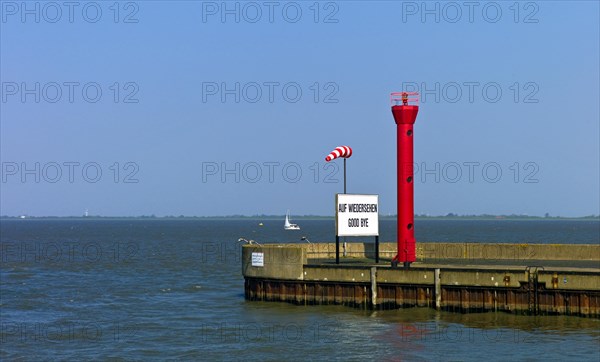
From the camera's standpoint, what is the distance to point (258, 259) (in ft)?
177

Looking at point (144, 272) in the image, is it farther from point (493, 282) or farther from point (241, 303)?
point (493, 282)

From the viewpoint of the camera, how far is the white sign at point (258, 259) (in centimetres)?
5356

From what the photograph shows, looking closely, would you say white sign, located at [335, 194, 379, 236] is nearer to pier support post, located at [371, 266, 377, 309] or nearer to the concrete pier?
the concrete pier

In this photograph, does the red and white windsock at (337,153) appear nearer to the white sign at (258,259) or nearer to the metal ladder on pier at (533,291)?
the white sign at (258,259)

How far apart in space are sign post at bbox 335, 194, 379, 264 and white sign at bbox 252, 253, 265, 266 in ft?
14.5

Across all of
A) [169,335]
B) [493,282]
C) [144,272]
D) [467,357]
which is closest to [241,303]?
[169,335]

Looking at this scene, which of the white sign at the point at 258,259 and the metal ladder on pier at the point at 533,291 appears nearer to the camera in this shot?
the metal ladder on pier at the point at 533,291

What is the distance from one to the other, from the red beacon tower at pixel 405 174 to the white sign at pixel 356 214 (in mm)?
3683

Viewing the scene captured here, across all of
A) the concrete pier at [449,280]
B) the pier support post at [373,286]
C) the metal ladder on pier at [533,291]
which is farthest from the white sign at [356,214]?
the metal ladder on pier at [533,291]

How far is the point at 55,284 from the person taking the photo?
7706 cm

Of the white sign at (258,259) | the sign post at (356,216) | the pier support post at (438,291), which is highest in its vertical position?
the sign post at (356,216)

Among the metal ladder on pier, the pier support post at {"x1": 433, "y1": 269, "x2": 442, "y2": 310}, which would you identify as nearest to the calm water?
the pier support post at {"x1": 433, "y1": 269, "x2": 442, "y2": 310}

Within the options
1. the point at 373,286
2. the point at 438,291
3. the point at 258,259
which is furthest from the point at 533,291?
the point at 258,259

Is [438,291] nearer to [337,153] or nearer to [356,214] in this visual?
[356,214]
